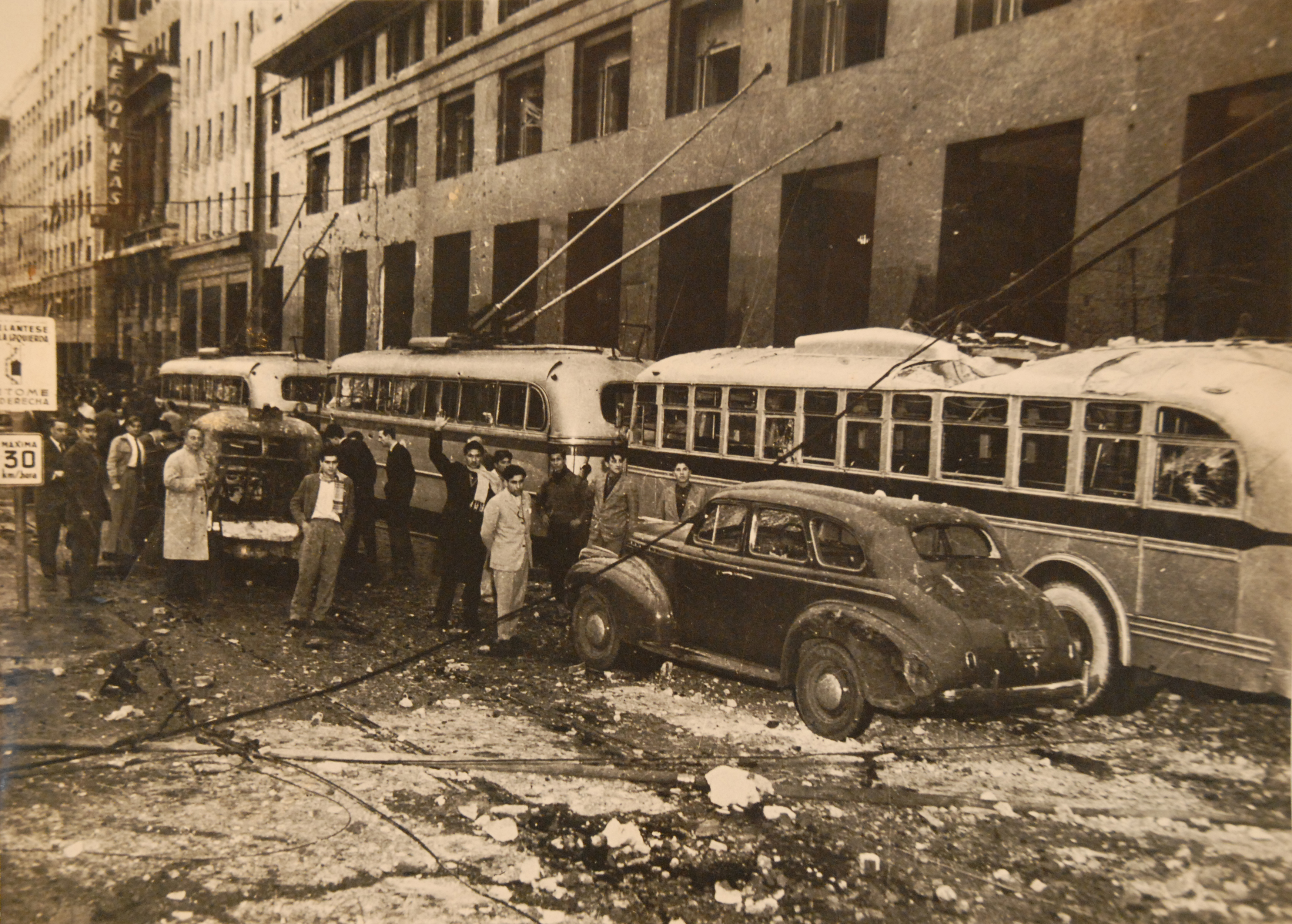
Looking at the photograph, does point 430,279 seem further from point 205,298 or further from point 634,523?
point 634,523

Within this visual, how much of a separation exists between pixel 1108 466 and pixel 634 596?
311cm

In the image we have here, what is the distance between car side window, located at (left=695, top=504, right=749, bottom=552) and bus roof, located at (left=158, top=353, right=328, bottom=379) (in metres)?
6.23

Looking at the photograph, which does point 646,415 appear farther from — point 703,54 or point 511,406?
point 511,406

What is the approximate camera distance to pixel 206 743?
4949 mm

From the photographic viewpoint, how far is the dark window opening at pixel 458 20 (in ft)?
24.4

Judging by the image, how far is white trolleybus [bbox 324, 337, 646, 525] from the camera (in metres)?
9.08

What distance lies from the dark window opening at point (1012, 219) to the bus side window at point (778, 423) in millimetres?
1135

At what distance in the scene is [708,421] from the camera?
6426 mm

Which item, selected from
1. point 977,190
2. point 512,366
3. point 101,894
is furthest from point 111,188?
point 977,190

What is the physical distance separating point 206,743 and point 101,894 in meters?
1.39

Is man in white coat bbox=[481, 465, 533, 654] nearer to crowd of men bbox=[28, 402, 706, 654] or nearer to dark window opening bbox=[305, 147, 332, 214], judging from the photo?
Result: crowd of men bbox=[28, 402, 706, 654]

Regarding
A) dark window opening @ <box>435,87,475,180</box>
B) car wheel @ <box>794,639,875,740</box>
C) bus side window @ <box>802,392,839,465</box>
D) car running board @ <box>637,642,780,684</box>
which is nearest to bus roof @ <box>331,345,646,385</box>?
dark window opening @ <box>435,87,475,180</box>

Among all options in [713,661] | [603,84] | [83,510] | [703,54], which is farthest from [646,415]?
[83,510]

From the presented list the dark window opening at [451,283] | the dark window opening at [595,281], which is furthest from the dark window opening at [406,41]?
the dark window opening at [595,281]
